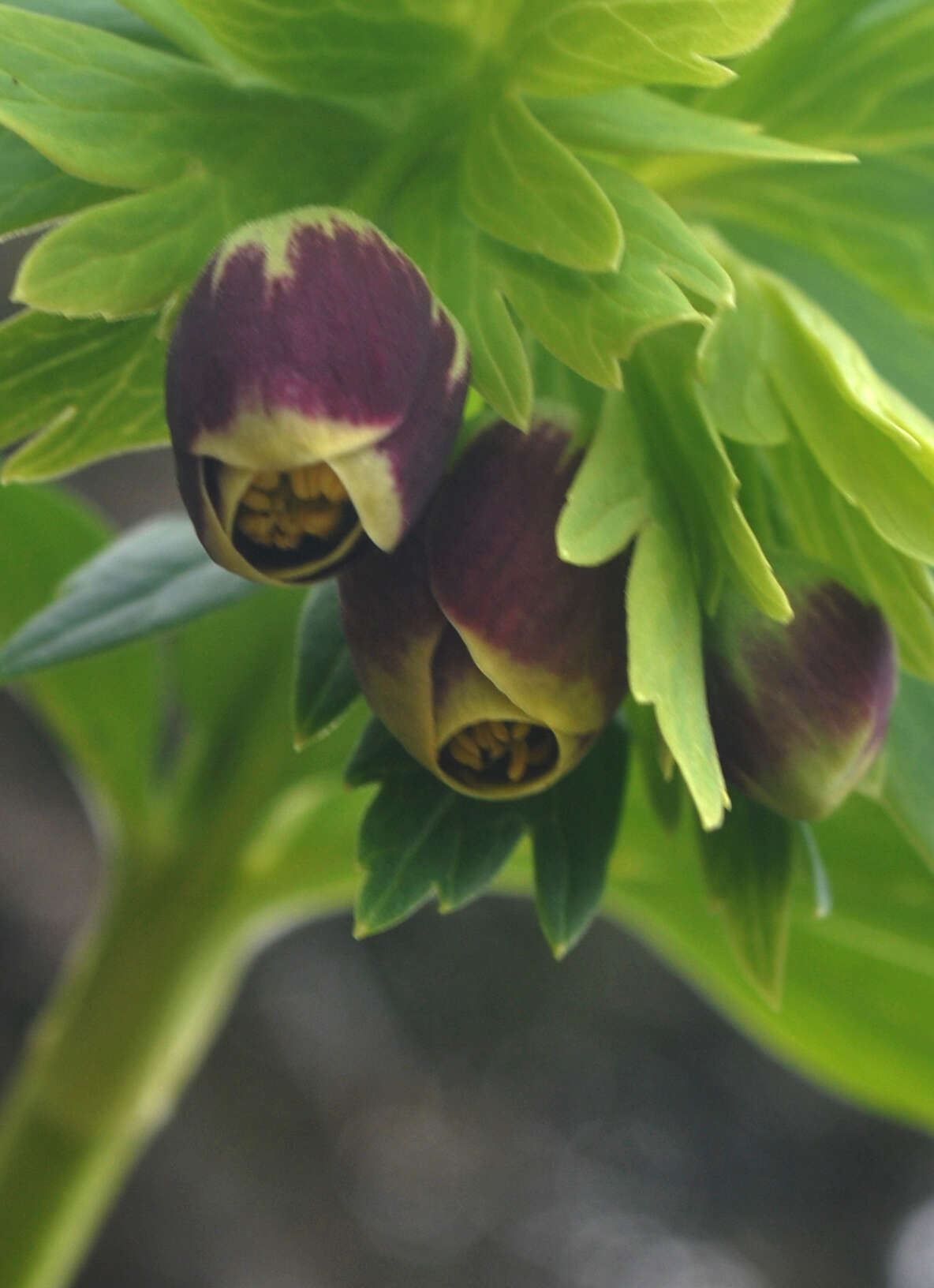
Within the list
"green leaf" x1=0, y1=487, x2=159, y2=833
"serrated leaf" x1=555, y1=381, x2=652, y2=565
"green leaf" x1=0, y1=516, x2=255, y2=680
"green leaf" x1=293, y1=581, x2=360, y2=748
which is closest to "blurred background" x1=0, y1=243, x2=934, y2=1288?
"green leaf" x1=0, y1=487, x2=159, y2=833

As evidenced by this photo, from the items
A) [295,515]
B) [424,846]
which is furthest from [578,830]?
[295,515]

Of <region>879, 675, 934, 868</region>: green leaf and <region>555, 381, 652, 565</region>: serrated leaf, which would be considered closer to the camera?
<region>555, 381, 652, 565</region>: serrated leaf

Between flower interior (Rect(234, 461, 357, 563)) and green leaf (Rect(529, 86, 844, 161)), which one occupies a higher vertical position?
green leaf (Rect(529, 86, 844, 161))

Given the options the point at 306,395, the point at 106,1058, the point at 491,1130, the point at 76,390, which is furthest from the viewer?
the point at 491,1130

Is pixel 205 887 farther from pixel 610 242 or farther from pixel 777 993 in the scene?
pixel 610 242

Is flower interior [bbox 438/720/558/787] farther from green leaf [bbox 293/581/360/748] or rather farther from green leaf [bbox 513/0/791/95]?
green leaf [bbox 513/0/791/95]

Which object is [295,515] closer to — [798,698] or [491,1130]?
[798,698]

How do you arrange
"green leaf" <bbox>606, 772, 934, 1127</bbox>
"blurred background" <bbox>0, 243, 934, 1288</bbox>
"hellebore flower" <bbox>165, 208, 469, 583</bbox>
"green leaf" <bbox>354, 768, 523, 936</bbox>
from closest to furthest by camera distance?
"hellebore flower" <bbox>165, 208, 469, 583</bbox>, "green leaf" <bbox>354, 768, 523, 936</bbox>, "green leaf" <bbox>606, 772, 934, 1127</bbox>, "blurred background" <bbox>0, 243, 934, 1288</bbox>
